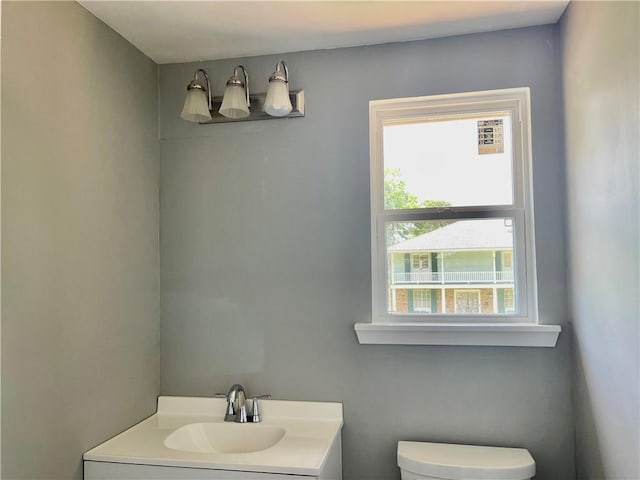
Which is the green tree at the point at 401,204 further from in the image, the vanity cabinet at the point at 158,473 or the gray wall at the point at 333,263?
the vanity cabinet at the point at 158,473

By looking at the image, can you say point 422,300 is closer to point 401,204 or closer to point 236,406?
point 401,204

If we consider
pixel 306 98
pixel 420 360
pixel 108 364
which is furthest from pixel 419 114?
pixel 108 364

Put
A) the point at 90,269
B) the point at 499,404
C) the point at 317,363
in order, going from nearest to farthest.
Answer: the point at 90,269
the point at 499,404
the point at 317,363

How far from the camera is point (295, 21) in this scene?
75.7 inches

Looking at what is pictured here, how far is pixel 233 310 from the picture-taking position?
218 centimetres

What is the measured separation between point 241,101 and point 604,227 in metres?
1.43

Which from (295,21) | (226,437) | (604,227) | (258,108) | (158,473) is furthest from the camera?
(258,108)

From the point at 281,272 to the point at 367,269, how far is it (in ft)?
1.24

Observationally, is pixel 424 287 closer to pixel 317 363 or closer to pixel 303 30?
pixel 317 363

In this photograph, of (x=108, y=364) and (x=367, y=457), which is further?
→ (x=367, y=457)

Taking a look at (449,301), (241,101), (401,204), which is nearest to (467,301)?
(449,301)

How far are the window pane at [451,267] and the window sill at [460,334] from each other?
11 centimetres

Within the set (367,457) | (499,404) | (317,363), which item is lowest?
(367,457)

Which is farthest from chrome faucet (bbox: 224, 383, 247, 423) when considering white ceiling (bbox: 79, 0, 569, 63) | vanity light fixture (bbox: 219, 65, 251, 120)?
white ceiling (bbox: 79, 0, 569, 63)
